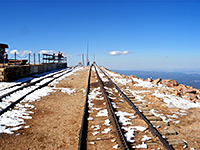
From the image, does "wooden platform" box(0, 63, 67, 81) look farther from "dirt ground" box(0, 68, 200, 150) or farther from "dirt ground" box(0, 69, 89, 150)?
"dirt ground" box(0, 69, 89, 150)

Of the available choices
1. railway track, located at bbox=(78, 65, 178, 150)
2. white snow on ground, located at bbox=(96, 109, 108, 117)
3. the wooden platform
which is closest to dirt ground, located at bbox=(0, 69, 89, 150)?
railway track, located at bbox=(78, 65, 178, 150)

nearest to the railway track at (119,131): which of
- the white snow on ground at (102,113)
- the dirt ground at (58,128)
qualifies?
the white snow on ground at (102,113)

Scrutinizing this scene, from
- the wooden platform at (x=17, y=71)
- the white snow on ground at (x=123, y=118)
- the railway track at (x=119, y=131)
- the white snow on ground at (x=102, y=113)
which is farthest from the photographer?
the wooden platform at (x=17, y=71)

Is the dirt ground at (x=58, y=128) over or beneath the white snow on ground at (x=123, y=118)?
beneath

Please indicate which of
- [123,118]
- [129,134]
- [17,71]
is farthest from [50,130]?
[17,71]

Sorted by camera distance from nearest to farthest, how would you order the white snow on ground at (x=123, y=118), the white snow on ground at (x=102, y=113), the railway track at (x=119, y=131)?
the railway track at (x=119, y=131) < the white snow on ground at (x=123, y=118) < the white snow on ground at (x=102, y=113)

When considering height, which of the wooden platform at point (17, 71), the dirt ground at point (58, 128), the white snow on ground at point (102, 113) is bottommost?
the dirt ground at point (58, 128)

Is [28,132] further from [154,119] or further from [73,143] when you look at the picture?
[154,119]

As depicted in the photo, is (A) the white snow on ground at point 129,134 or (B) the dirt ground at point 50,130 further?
(A) the white snow on ground at point 129,134

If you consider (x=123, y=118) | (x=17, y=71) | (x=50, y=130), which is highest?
(x=17, y=71)

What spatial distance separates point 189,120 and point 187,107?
1.83 meters

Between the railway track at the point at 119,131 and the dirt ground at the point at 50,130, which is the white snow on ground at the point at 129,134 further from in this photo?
the dirt ground at the point at 50,130

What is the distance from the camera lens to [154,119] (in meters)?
5.95

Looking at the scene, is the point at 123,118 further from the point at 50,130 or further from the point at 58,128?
the point at 50,130
